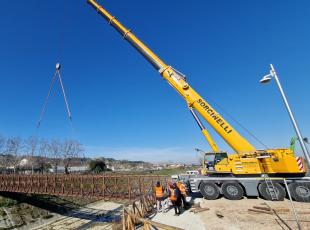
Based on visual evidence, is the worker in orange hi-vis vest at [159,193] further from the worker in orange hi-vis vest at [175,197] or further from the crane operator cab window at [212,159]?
the crane operator cab window at [212,159]

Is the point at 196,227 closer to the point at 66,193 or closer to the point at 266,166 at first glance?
the point at 266,166

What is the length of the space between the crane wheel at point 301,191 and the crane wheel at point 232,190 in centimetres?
305

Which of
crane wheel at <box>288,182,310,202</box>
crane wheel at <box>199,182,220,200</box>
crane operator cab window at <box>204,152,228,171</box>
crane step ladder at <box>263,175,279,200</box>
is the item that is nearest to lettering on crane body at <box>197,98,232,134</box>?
crane operator cab window at <box>204,152,228,171</box>

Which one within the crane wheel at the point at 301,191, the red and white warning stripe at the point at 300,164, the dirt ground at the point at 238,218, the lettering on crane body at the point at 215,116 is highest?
the lettering on crane body at the point at 215,116

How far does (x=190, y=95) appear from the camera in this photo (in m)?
16.3

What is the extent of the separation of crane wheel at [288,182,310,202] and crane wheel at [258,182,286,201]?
0.59 m

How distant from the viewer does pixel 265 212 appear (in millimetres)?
11188

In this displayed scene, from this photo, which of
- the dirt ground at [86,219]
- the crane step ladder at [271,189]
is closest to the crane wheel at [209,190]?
the crane step ladder at [271,189]

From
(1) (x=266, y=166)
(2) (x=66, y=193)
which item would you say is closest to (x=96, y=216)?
(2) (x=66, y=193)

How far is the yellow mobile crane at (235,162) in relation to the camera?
13430 millimetres

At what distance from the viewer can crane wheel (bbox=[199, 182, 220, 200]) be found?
48.7 feet

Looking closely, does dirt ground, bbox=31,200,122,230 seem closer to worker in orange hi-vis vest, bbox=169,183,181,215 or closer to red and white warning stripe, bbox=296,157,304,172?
worker in orange hi-vis vest, bbox=169,183,181,215

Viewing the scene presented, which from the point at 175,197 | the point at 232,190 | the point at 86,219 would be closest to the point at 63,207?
the point at 86,219

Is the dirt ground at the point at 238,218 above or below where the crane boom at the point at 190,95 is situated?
below
